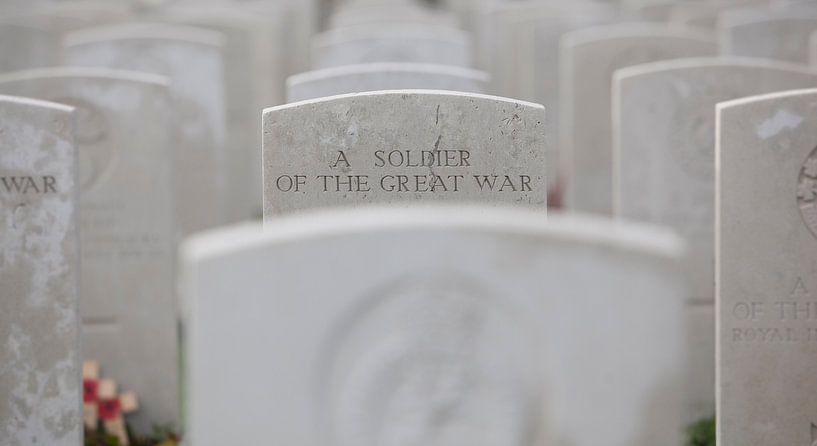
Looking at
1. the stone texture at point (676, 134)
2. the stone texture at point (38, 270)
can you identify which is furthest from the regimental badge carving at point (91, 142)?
the stone texture at point (676, 134)

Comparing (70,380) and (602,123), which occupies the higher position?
(602,123)

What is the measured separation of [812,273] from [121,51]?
14.5ft

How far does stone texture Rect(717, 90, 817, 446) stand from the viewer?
384 cm

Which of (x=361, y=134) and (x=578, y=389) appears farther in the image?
A: (x=361, y=134)

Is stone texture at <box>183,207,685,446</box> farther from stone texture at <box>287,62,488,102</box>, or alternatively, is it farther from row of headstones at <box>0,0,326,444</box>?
stone texture at <box>287,62,488,102</box>

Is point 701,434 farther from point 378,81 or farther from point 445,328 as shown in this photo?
point 445,328

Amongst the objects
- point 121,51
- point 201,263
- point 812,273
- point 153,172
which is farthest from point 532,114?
point 121,51

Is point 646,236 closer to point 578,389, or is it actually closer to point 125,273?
point 578,389

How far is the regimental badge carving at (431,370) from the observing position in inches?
96.0

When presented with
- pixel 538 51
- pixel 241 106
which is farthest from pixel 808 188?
pixel 241 106

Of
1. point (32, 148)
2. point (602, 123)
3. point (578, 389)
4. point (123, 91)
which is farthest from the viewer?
point (602, 123)

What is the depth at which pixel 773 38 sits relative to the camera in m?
7.48

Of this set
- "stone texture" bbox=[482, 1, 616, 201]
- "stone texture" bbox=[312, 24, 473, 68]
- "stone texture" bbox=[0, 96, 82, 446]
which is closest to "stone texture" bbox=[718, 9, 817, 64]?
"stone texture" bbox=[482, 1, 616, 201]

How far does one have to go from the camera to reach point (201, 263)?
2.46 m
